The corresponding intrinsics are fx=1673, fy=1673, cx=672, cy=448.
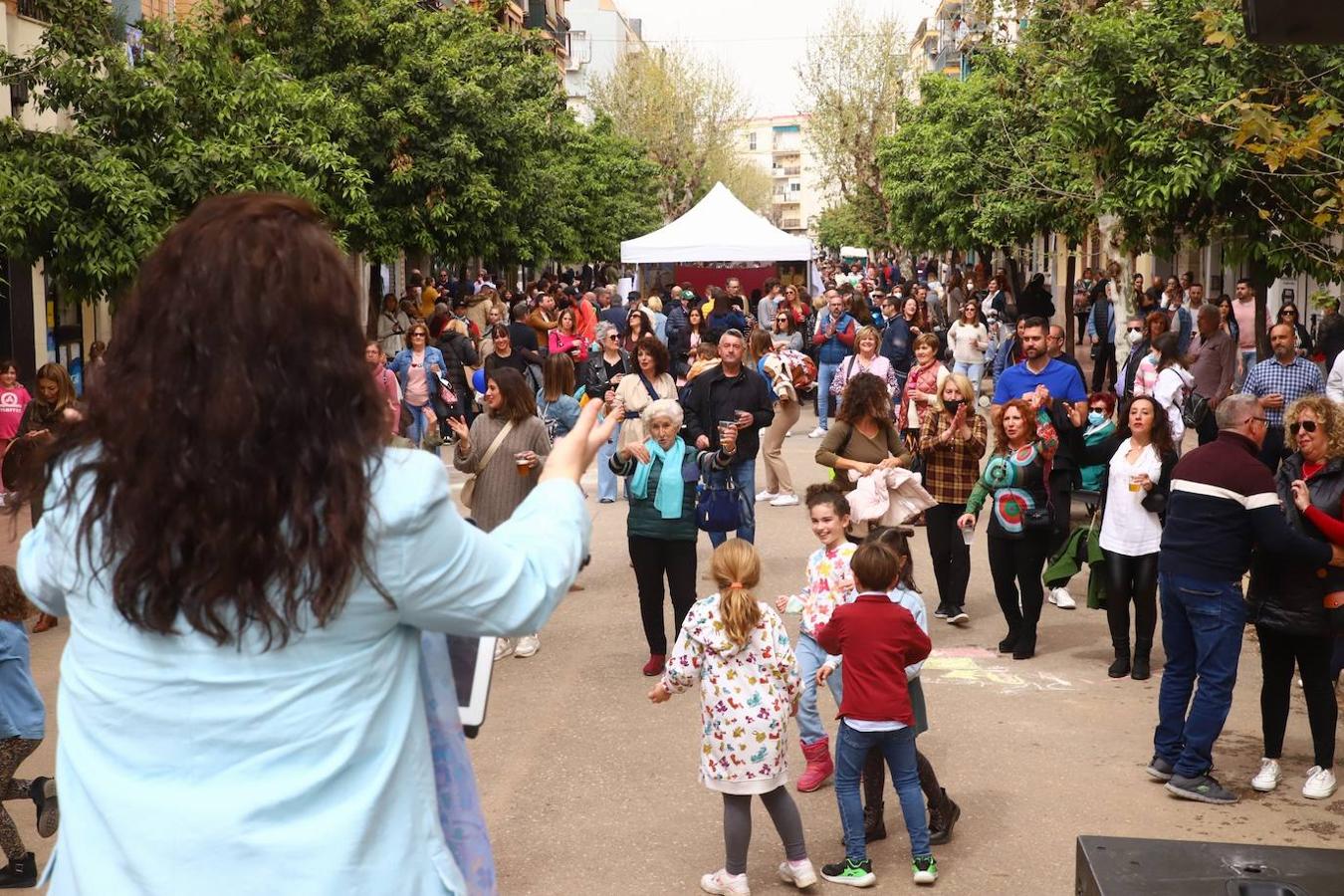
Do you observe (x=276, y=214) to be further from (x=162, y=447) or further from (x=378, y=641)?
(x=378, y=641)

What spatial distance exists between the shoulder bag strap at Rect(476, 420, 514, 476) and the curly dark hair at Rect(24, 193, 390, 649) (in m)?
6.83

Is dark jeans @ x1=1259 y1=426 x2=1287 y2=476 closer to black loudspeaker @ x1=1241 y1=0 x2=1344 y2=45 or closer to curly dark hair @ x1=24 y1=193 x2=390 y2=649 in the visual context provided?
black loudspeaker @ x1=1241 y1=0 x2=1344 y2=45

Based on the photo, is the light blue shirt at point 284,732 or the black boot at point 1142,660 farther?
the black boot at point 1142,660

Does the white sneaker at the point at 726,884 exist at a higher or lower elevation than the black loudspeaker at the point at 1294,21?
lower

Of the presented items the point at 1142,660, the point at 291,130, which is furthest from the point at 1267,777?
the point at 291,130

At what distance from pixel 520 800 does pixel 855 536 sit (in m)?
3.36

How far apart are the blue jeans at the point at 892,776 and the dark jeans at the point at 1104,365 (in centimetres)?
1825

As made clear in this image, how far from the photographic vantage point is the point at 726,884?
568 centimetres

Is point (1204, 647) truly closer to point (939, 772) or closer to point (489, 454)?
point (939, 772)

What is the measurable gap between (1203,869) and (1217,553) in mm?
2800

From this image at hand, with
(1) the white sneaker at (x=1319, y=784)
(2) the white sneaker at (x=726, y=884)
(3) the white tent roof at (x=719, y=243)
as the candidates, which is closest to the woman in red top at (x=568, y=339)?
(3) the white tent roof at (x=719, y=243)

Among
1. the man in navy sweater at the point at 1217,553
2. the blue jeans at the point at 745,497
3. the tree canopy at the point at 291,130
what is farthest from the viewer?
the tree canopy at the point at 291,130

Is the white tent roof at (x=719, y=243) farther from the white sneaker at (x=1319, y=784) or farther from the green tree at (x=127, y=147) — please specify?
the white sneaker at (x=1319, y=784)

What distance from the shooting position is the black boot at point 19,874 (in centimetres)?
579
